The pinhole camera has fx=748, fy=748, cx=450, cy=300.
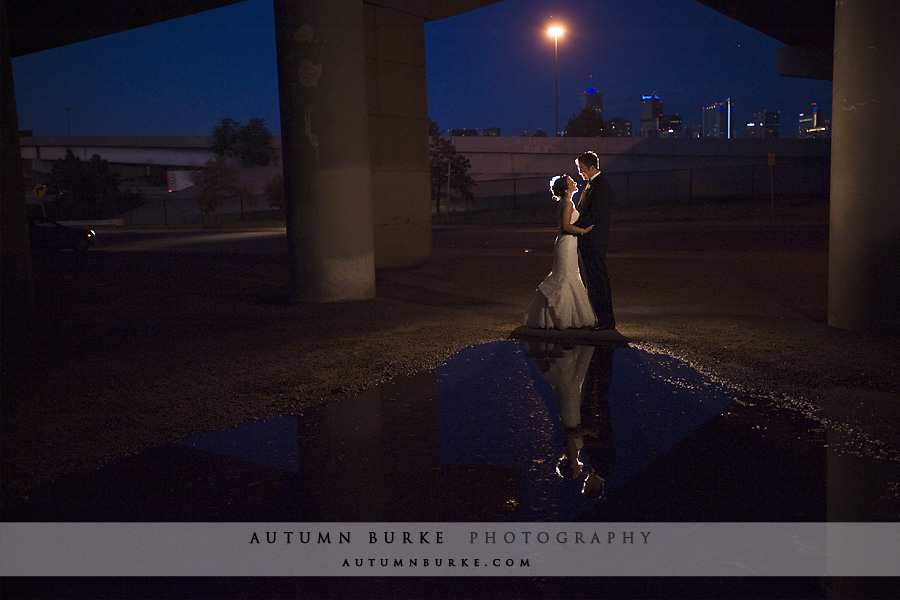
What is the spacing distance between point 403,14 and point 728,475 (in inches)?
649

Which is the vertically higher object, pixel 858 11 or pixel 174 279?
pixel 858 11

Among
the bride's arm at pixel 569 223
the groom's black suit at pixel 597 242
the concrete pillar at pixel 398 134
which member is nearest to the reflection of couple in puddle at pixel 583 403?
the groom's black suit at pixel 597 242

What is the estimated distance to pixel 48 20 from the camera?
18812 mm

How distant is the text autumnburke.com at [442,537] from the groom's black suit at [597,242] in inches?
202

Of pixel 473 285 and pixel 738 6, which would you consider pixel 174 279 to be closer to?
pixel 473 285

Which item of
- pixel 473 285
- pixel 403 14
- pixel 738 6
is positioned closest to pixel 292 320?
pixel 473 285

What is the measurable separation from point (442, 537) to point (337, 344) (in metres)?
5.28

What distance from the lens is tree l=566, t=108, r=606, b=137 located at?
82938 millimetres

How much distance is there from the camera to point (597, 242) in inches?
345

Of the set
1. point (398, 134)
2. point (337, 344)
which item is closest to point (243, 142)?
point (398, 134)

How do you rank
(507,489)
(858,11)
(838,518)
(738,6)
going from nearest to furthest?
(838,518)
(507,489)
(858,11)
(738,6)

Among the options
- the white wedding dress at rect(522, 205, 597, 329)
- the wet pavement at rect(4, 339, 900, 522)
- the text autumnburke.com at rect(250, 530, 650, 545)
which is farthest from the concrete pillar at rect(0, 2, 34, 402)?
the text autumnburke.com at rect(250, 530, 650, 545)

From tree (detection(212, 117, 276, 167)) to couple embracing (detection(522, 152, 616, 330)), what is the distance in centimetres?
6854

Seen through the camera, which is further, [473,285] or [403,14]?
[403,14]
